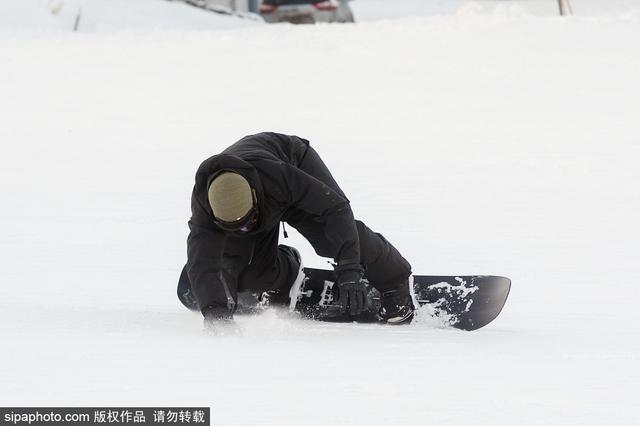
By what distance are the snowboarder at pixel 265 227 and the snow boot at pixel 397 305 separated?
4 cm

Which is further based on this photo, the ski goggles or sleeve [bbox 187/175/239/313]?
sleeve [bbox 187/175/239/313]

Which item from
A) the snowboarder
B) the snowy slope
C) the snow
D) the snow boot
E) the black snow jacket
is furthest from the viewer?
the snowy slope

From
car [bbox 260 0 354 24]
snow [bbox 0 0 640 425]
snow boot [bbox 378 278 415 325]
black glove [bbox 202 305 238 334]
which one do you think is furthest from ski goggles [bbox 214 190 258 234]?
car [bbox 260 0 354 24]

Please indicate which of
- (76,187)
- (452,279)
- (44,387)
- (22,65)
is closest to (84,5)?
A: (22,65)

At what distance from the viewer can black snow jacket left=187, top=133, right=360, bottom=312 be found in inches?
219

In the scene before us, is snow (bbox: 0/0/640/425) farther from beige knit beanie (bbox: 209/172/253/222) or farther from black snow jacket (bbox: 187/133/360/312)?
beige knit beanie (bbox: 209/172/253/222)

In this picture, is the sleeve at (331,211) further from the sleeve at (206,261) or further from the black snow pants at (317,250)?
the sleeve at (206,261)

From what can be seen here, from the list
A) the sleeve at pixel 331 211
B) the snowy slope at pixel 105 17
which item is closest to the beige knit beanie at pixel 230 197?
the sleeve at pixel 331 211

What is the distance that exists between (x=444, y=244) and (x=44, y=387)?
5295 millimetres

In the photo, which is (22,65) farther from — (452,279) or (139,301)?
(452,279)

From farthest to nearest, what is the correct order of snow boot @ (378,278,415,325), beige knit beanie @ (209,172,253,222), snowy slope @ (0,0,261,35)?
1. snowy slope @ (0,0,261,35)
2. snow boot @ (378,278,415,325)
3. beige knit beanie @ (209,172,253,222)

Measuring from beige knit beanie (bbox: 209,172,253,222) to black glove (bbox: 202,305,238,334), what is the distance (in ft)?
1.68

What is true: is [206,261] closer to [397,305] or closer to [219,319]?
[219,319]

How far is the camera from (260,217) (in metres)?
5.64
